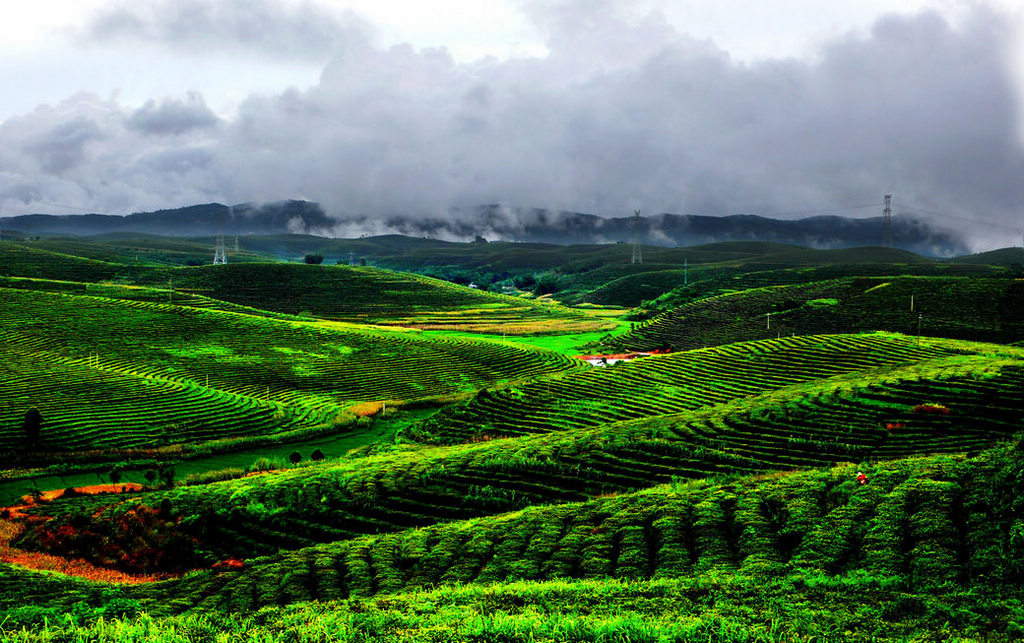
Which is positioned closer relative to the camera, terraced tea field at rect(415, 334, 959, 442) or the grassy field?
terraced tea field at rect(415, 334, 959, 442)

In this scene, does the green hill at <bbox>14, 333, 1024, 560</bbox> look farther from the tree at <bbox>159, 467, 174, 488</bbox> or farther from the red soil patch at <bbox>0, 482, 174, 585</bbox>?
the tree at <bbox>159, 467, 174, 488</bbox>

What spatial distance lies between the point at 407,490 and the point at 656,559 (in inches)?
668

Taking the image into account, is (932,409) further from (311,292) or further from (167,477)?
(311,292)

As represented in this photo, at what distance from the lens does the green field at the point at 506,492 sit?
58.3 feet

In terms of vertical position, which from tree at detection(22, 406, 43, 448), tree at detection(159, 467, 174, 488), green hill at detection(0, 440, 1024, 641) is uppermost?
green hill at detection(0, 440, 1024, 641)

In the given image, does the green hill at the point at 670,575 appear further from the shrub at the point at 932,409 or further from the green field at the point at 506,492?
the shrub at the point at 932,409

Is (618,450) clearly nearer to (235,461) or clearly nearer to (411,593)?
(411,593)

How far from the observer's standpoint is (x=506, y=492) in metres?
36.5

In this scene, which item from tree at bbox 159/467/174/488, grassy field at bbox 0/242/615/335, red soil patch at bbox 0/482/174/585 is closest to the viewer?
red soil patch at bbox 0/482/174/585

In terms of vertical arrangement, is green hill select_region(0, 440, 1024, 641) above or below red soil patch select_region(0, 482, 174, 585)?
above

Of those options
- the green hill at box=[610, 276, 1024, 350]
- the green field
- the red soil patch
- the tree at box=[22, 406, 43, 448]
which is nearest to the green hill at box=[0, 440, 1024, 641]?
the green field

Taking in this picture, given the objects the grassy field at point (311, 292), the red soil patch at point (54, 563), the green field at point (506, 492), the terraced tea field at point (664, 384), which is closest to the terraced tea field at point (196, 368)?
the green field at point (506, 492)

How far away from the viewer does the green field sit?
17.8m

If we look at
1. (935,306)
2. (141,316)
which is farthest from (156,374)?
(935,306)
